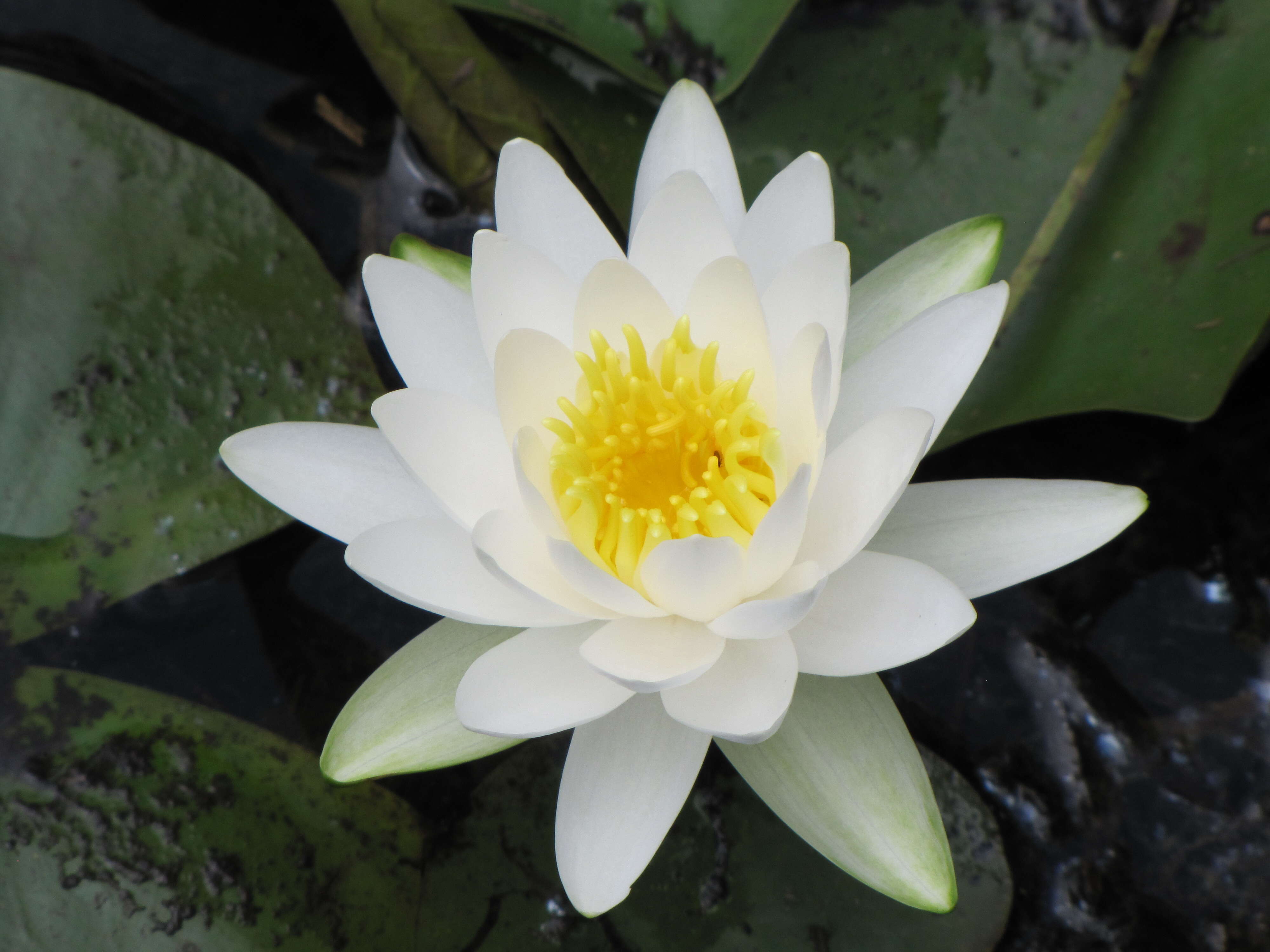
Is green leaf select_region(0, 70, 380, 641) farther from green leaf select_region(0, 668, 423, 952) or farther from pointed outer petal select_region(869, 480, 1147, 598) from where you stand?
pointed outer petal select_region(869, 480, 1147, 598)

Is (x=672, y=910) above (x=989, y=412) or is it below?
below

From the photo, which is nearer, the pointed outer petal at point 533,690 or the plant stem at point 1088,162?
the pointed outer petal at point 533,690

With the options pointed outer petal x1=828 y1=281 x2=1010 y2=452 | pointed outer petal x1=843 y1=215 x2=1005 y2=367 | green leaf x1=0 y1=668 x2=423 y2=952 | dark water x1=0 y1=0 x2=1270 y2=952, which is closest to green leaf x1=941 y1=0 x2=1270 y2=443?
dark water x1=0 y1=0 x2=1270 y2=952

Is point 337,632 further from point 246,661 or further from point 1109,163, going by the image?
point 1109,163

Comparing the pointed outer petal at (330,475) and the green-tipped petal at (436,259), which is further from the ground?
the green-tipped petal at (436,259)

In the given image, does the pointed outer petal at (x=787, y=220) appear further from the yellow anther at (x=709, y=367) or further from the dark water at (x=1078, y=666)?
the dark water at (x=1078, y=666)

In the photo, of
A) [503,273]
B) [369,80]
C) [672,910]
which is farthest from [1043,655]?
[369,80]

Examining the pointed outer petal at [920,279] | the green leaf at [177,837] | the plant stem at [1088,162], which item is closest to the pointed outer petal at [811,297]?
the pointed outer petal at [920,279]

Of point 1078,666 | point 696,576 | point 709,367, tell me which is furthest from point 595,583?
point 1078,666
